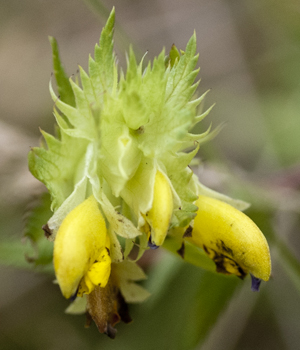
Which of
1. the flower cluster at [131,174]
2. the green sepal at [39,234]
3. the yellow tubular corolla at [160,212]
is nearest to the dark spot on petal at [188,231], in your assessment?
the flower cluster at [131,174]

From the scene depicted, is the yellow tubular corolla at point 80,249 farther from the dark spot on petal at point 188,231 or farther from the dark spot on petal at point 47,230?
the dark spot on petal at point 188,231

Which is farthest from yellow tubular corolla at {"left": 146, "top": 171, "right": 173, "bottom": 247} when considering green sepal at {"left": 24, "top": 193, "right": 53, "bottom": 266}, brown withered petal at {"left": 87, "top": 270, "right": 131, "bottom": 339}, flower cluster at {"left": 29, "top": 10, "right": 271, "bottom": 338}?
green sepal at {"left": 24, "top": 193, "right": 53, "bottom": 266}

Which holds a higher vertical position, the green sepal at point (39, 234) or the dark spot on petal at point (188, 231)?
the dark spot on petal at point (188, 231)

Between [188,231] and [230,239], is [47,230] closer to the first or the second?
[188,231]

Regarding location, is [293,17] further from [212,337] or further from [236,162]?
[212,337]

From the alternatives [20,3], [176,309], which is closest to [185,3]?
[20,3]

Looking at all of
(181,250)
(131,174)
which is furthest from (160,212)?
(181,250)

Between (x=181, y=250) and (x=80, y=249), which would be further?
(x=181, y=250)
